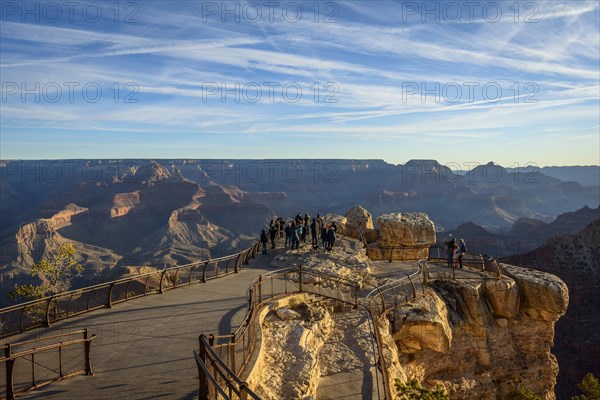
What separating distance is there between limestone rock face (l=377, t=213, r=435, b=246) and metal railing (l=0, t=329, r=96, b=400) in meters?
23.4

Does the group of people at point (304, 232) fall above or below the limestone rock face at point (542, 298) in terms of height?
above

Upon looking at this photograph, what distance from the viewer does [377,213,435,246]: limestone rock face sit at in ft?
99.2

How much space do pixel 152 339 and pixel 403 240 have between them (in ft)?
72.8

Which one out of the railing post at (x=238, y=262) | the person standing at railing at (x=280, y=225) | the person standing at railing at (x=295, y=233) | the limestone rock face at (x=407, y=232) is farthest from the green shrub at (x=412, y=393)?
the limestone rock face at (x=407, y=232)

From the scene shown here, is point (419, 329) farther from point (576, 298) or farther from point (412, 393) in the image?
point (576, 298)

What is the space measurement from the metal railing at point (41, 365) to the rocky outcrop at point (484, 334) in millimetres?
11765

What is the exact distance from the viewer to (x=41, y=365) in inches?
395

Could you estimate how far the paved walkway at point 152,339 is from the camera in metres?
8.75

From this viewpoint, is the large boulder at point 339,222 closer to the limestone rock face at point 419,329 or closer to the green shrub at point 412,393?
the limestone rock face at point 419,329

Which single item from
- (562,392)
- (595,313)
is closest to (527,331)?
(562,392)

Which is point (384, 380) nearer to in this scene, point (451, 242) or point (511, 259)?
point (451, 242)

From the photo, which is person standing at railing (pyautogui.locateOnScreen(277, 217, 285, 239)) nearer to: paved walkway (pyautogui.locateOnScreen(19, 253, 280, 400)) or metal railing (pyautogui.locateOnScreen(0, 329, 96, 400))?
paved walkway (pyautogui.locateOnScreen(19, 253, 280, 400))

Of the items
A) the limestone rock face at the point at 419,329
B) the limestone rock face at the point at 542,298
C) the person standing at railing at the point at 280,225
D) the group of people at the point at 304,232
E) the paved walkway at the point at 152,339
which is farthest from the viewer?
the person standing at railing at the point at 280,225

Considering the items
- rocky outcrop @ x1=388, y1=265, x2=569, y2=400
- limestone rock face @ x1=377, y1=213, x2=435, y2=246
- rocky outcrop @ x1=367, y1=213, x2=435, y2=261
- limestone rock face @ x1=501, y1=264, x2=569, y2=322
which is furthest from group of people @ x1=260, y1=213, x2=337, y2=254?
limestone rock face @ x1=501, y1=264, x2=569, y2=322
